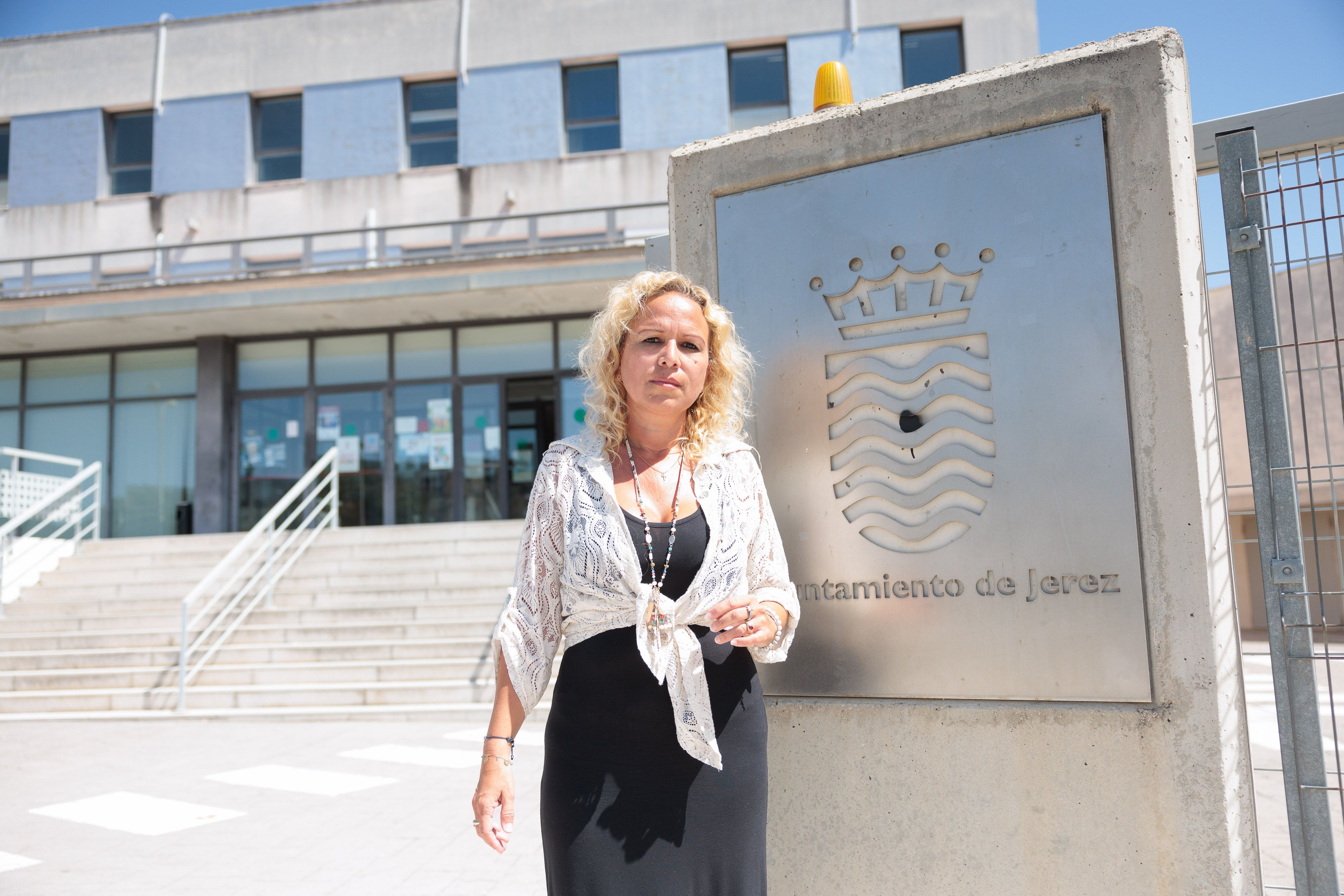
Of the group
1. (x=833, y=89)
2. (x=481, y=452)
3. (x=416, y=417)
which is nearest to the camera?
(x=833, y=89)

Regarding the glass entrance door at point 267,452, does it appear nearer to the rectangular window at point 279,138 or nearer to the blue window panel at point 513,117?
the rectangular window at point 279,138

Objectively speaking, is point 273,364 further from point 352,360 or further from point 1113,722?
point 1113,722

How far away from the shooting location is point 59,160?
59.5 feet

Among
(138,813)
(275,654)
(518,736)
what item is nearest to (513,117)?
(275,654)

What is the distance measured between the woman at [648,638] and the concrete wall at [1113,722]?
498 millimetres

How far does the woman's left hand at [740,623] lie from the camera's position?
Answer: 1796 mm

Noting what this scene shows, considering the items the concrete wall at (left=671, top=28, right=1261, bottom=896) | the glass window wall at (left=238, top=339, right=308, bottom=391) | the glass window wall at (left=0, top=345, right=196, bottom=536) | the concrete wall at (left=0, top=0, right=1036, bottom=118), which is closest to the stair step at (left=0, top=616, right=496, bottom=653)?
the glass window wall at (left=0, top=345, right=196, bottom=536)

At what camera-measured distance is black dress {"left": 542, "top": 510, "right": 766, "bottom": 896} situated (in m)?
1.83

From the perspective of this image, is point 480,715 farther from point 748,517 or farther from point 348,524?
point 348,524

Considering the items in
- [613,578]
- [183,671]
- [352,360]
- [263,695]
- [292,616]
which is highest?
[352,360]

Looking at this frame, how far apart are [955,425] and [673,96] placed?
1589 centimetres

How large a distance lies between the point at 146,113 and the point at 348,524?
952 centimetres

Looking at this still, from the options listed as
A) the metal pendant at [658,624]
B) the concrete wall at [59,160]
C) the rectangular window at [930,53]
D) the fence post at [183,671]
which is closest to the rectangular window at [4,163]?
the concrete wall at [59,160]

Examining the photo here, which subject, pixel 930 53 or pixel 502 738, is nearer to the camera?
pixel 502 738
